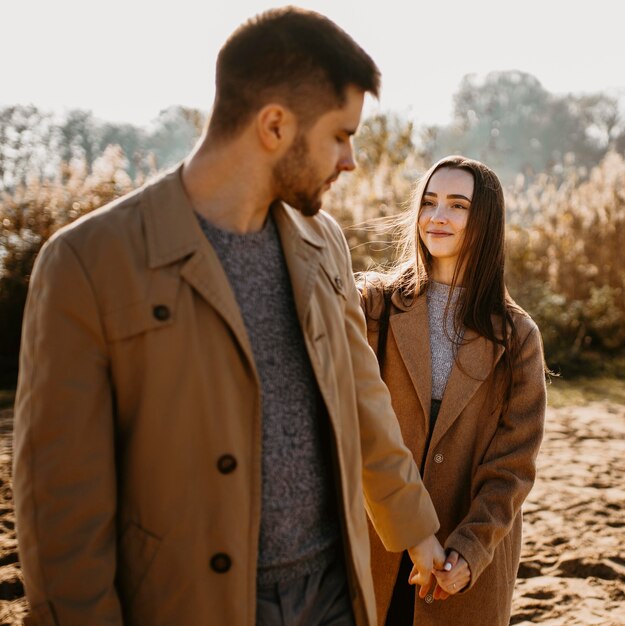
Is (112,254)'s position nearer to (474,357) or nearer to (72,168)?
(474,357)

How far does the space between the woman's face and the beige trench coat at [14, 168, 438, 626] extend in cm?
131

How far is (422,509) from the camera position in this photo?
192cm

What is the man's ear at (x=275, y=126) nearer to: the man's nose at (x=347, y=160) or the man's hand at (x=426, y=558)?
the man's nose at (x=347, y=160)

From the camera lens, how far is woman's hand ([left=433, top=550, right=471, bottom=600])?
2.09 m

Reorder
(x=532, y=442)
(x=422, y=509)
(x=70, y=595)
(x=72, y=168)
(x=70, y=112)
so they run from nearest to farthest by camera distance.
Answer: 1. (x=70, y=595)
2. (x=422, y=509)
3. (x=532, y=442)
4. (x=72, y=168)
5. (x=70, y=112)

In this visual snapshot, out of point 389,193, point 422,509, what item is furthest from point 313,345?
point 389,193

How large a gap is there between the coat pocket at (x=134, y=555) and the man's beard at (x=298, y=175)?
807mm

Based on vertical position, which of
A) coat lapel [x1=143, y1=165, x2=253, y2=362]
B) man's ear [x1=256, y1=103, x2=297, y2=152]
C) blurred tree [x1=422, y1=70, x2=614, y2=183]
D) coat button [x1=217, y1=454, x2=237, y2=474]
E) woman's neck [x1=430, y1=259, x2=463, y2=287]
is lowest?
coat button [x1=217, y1=454, x2=237, y2=474]

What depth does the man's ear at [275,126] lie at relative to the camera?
1514 millimetres

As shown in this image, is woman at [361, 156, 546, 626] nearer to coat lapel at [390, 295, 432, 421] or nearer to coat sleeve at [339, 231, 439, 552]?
coat lapel at [390, 295, 432, 421]

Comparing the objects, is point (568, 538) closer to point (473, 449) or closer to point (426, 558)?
point (473, 449)

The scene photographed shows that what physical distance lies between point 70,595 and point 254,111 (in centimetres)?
109

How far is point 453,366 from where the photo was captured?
97.0 inches

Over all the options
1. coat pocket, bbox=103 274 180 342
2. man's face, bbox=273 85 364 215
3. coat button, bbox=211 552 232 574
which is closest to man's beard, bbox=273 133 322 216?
man's face, bbox=273 85 364 215
